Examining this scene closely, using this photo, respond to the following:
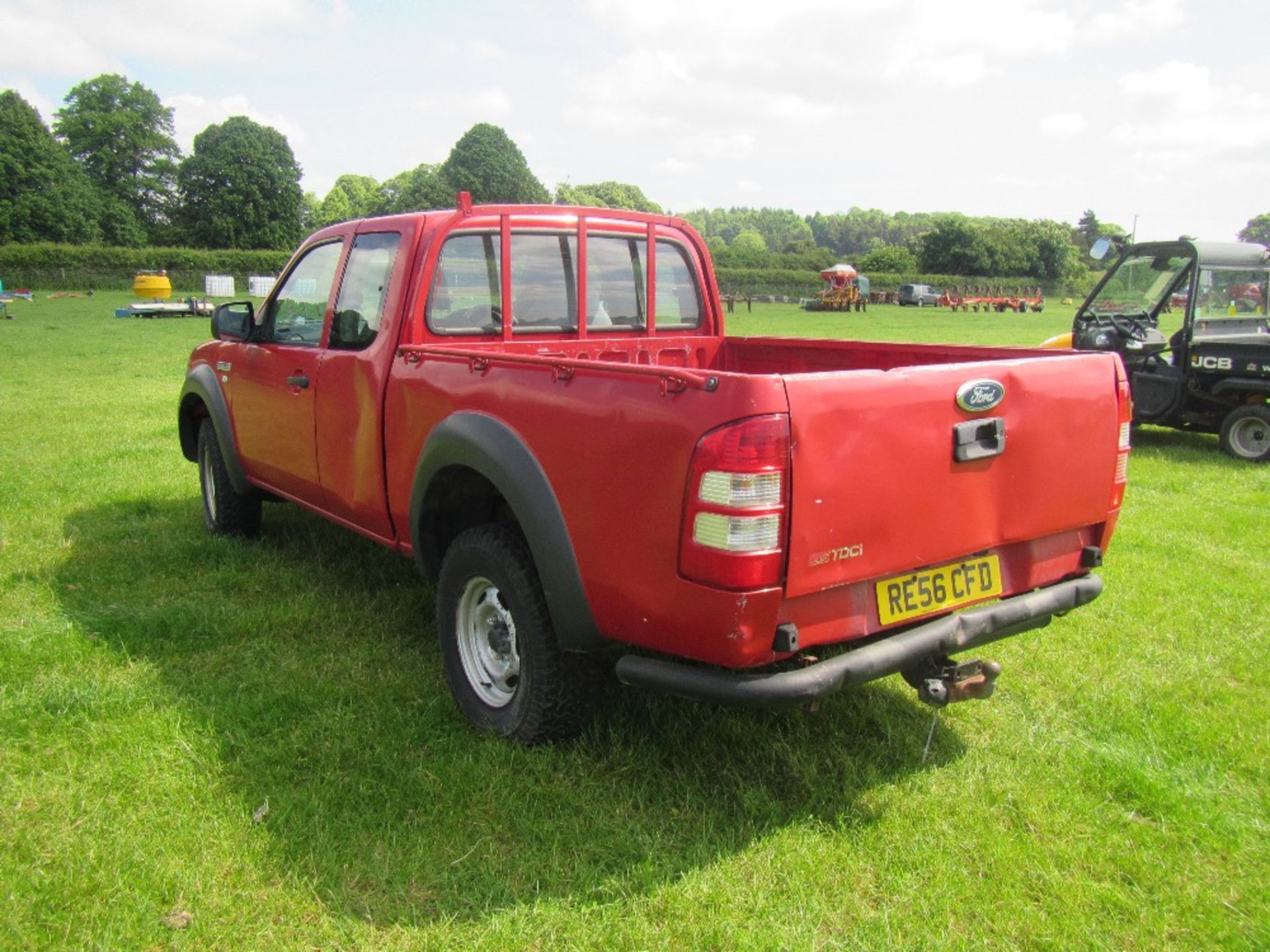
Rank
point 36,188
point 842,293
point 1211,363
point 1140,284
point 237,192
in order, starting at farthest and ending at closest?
point 237,192
point 36,188
point 842,293
point 1140,284
point 1211,363

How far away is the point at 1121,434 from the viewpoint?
3422mm

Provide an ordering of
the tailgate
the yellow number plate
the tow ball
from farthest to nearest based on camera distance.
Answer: the tow ball → the yellow number plate → the tailgate

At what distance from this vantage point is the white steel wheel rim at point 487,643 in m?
3.51

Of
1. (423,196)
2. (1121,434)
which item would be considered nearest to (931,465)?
(1121,434)

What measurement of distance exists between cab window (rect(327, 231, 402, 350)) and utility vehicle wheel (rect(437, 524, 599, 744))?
4.12 ft

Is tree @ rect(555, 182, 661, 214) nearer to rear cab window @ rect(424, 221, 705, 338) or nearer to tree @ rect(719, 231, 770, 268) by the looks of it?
tree @ rect(719, 231, 770, 268)

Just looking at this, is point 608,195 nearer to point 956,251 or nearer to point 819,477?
point 956,251

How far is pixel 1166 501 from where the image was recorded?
7363 millimetres

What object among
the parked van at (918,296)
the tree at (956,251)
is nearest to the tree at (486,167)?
the tree at (956,251)

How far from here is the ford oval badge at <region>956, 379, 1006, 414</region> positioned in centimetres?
290

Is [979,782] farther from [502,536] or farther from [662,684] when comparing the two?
[502,536]

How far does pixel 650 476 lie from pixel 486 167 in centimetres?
8754

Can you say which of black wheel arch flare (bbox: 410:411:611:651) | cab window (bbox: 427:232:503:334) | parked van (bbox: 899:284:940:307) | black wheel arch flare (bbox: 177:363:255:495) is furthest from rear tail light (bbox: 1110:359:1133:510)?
parked van (bbox: 899:284:940:307)

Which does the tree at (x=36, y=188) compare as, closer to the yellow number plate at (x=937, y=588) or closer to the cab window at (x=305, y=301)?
the cab window at (x=305, y=301)
